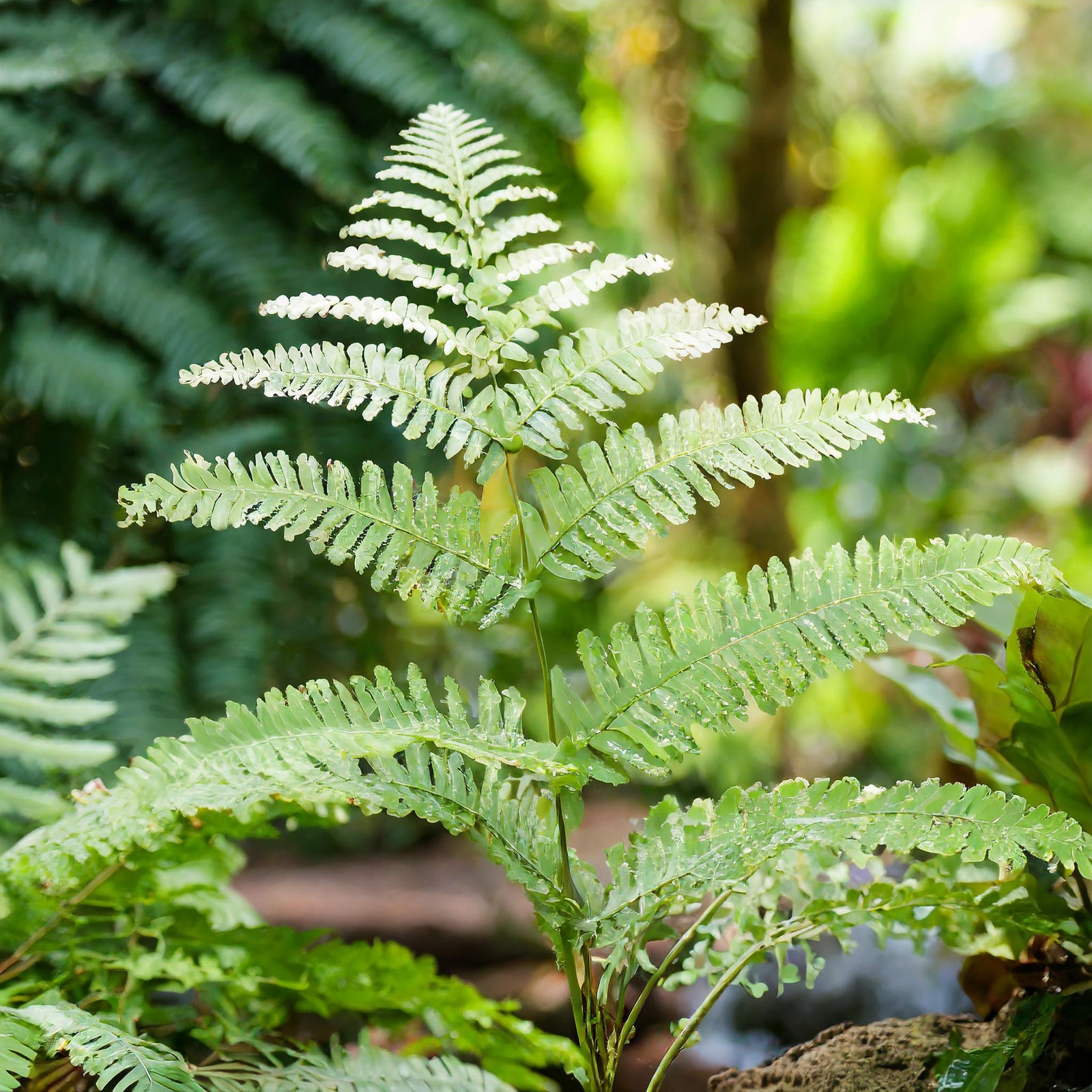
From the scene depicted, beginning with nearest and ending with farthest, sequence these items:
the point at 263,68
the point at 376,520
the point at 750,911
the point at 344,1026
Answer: the point at 376,520 → the point at 750,911 → the point at 344,1026 → the point at 263,68

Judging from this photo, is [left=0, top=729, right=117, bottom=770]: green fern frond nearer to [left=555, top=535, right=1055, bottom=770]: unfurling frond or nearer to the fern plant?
the fern plant

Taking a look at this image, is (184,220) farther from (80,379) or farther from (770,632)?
(770,632)

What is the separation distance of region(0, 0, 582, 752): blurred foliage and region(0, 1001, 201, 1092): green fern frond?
23.1 inches

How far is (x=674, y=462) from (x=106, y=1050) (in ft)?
1.45

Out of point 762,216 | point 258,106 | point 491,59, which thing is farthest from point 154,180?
point 762,216

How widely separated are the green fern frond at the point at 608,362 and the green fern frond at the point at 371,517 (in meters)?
0.06

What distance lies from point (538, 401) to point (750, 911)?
0.37m

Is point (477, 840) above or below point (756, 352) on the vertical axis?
below

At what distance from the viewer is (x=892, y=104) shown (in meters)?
3.67

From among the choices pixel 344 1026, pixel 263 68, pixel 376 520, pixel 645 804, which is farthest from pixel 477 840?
pixel 645 804

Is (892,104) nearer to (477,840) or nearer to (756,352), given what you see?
(756,352)

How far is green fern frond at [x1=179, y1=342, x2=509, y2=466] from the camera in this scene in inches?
20.5

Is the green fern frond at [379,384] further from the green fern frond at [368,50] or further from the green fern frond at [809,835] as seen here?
the green fern frond at [368,50]

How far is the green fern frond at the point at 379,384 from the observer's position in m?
0.52
